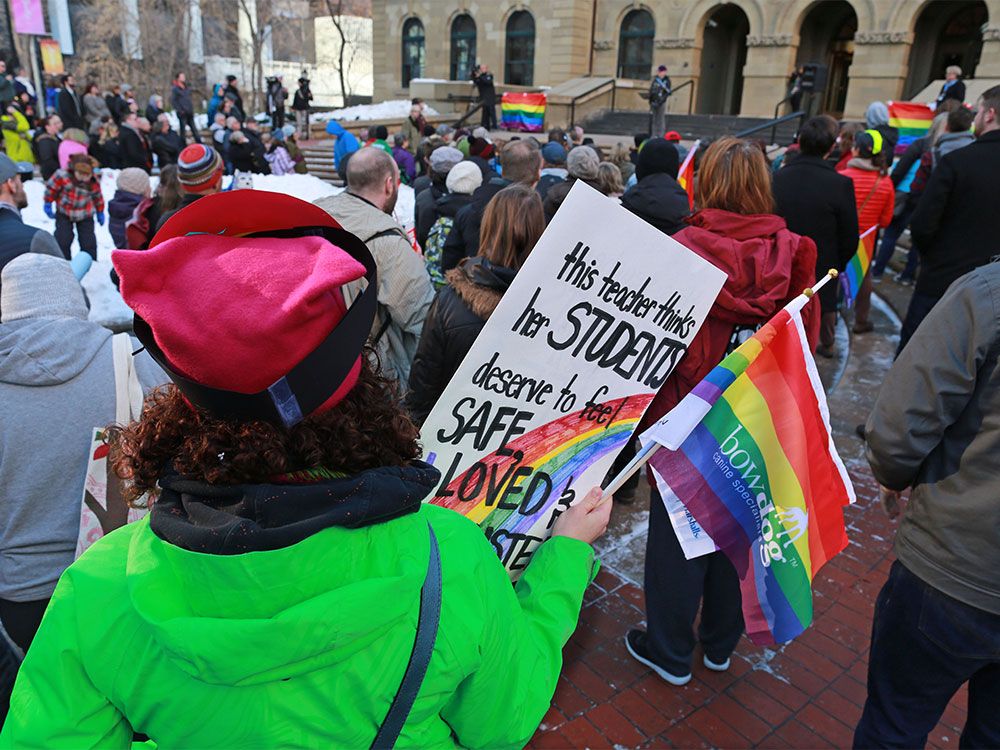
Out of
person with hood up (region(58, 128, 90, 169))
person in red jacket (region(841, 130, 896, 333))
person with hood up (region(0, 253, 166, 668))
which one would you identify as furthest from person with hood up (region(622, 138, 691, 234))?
person with hood up (region(58, 128, 90, 169))

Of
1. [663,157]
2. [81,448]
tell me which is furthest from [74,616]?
[663,157]

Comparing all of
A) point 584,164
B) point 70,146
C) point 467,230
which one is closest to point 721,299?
→ point 467,230

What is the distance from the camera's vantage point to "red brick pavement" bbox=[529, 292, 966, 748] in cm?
285

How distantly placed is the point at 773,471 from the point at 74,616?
2.00 metres

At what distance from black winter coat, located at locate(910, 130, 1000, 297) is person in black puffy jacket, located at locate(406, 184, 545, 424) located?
327 cm

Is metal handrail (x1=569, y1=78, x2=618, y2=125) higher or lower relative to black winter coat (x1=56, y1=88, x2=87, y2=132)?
higher

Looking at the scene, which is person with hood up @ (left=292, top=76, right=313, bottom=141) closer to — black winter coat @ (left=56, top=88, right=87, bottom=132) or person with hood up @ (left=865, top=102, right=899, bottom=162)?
black winter coat @ (left=56, top=88, right=87, bottom=132)

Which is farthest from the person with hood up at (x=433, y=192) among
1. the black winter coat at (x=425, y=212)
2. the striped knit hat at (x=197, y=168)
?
the striped knit hat at (x=197, y=168)

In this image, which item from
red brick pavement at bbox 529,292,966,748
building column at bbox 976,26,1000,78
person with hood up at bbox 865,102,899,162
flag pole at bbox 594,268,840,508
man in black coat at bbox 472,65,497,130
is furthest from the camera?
man in black coat at bbox 472,65,497,130

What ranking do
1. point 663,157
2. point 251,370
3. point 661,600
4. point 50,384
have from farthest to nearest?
point 663,157 → point 661,600 → point 50,384 → point 251,370

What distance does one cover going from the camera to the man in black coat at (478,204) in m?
4.69

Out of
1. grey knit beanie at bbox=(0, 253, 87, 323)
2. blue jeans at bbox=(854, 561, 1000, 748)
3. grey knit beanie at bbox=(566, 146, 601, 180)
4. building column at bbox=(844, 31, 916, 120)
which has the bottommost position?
blue jeans at bbox=(854, 561, 1000, 748)

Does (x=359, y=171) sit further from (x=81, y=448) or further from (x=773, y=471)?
(x=773, y=471)

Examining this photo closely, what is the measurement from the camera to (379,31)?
114 feet
